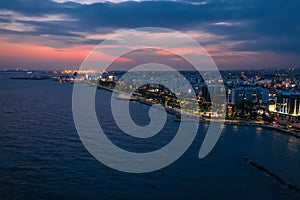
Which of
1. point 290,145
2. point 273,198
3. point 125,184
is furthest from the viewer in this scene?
point 290,145

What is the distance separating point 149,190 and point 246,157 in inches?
74.5

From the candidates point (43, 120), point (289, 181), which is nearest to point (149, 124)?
point (43, 120)

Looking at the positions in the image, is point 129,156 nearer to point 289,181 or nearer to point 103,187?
point 103,187

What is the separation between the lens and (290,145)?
5492 mm

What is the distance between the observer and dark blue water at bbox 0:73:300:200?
3.16 meters

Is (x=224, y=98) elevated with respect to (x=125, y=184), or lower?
elevated

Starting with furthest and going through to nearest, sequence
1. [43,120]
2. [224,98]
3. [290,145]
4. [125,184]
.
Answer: [224,98], [43,120], [290,145], [125,184]

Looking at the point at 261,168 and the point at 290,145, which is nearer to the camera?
the point at 261,168

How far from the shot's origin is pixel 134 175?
3.60 metres

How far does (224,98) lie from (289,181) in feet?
24.1

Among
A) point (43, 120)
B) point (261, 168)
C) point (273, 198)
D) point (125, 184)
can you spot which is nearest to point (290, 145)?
point (261, 168)

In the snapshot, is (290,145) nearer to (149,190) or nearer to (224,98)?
(149,190)

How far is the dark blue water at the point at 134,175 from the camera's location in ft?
10.4

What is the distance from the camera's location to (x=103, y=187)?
3266 millimetres
